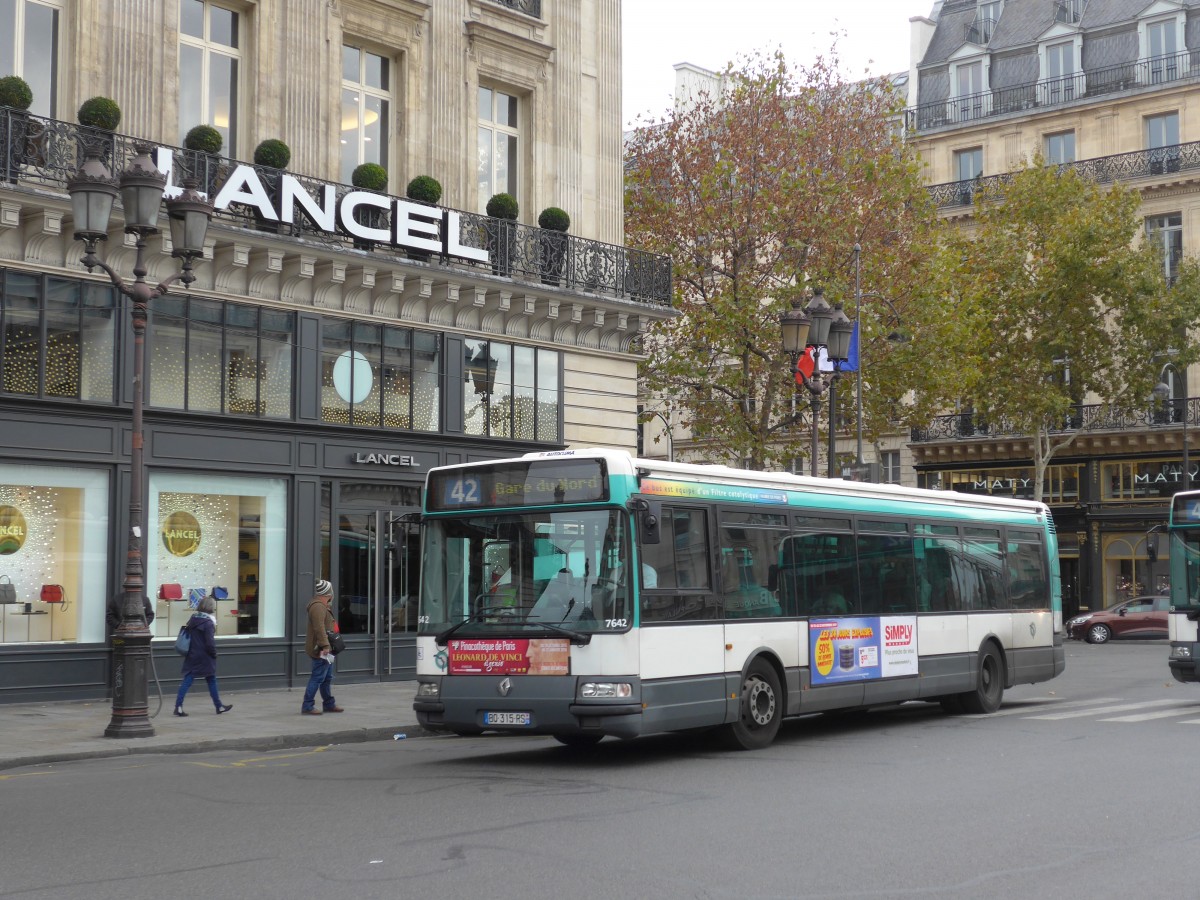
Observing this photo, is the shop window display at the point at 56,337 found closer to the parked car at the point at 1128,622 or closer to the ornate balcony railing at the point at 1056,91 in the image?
the parked car at the point at 1128,622

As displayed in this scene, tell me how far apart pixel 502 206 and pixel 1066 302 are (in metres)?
26.3

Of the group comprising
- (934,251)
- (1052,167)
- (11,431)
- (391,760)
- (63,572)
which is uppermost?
(1052,167)

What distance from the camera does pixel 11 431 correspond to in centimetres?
1833

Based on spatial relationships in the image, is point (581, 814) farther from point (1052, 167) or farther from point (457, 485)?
point (1052, 167)

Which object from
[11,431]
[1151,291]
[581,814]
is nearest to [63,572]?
[11,431]

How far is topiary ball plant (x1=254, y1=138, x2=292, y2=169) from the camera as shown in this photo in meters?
21.0

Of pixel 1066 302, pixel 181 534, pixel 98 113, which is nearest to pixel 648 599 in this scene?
pixel 181 534

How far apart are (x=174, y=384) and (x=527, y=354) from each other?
6.61 m

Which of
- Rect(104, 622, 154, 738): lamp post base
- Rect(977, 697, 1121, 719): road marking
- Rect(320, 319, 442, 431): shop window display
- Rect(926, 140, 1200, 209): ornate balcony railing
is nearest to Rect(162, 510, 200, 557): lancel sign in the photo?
Rect(320, 319, 442, 431): shop window display

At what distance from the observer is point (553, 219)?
25.3 meters

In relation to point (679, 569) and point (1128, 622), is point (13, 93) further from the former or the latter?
point (1128, 622)

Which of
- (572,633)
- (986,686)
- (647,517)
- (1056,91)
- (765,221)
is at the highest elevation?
(1056,91)

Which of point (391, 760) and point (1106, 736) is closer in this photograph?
point (391, 760)

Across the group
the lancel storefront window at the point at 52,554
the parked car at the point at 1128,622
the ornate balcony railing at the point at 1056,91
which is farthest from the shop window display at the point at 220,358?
the ornate balcony railing at the point at 1056,91
